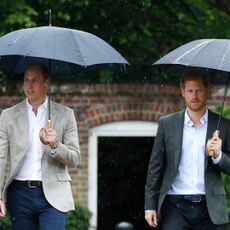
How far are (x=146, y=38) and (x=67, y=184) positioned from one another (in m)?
5.44

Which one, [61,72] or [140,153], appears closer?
[61,72]

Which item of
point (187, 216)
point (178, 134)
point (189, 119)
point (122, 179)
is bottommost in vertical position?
point (122, 179)

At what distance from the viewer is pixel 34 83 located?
6.92m

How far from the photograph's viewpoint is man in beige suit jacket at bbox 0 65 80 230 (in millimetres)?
6840

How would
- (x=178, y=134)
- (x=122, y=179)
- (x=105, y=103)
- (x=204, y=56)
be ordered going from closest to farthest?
(x=204, y=56), (x=178, y=134), (x=105, y=103), (x=122, y=179)

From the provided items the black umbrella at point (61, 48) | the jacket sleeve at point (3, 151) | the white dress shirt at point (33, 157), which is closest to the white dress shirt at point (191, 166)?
the black umbrella at point (61, 48)

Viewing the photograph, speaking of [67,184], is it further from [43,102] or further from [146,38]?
[146,38]

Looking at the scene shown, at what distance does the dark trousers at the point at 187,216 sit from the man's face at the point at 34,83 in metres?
1.20

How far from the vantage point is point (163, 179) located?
6.87 metres

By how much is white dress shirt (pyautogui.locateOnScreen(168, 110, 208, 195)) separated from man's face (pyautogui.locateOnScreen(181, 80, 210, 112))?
0.60 ft

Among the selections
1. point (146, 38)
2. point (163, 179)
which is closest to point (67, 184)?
point (163, 179)

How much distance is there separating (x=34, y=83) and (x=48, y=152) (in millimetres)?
507

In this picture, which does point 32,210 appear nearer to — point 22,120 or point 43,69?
point 22,120

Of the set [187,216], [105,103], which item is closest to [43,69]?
[187,216]
